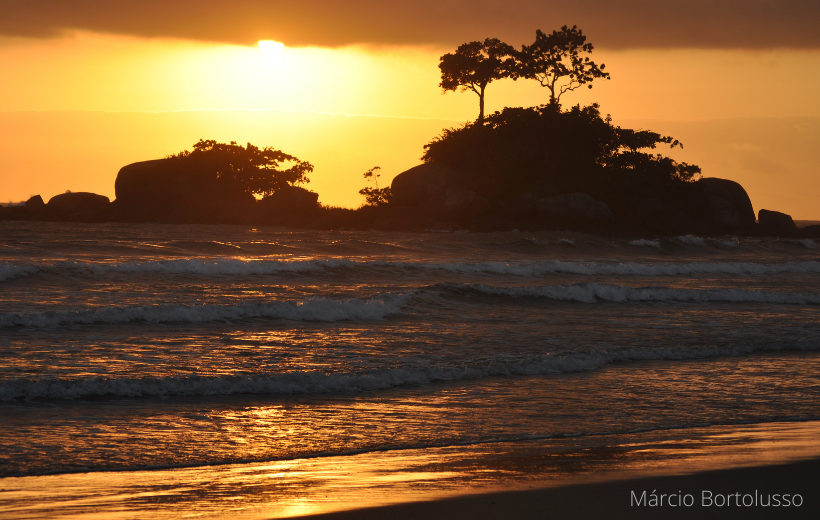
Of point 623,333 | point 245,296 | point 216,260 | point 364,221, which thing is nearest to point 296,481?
point 623,333

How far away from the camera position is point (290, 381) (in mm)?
8336

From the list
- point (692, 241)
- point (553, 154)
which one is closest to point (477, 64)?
point (553, 154)

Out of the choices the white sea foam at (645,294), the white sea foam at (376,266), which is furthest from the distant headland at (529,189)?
the white sea foam at (645,294)

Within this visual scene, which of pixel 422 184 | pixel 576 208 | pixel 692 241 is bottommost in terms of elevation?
pixel 692 241

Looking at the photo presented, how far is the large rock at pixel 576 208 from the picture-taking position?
44250 millimetres

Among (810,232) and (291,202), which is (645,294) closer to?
(810,232)

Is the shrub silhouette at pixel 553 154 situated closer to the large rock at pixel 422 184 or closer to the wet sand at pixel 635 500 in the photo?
the large rock at pixel 422 184

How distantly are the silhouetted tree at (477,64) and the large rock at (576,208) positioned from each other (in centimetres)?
1280

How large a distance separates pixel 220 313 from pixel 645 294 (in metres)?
11.6

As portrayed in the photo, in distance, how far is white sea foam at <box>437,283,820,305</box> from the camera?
724 inches

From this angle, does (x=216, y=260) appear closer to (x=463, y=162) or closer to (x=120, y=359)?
(x=120, y=359)

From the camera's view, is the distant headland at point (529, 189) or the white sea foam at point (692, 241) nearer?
the white sea foam at point (692, 241)

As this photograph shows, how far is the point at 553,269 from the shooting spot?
24.4m

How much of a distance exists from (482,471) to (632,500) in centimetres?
116
